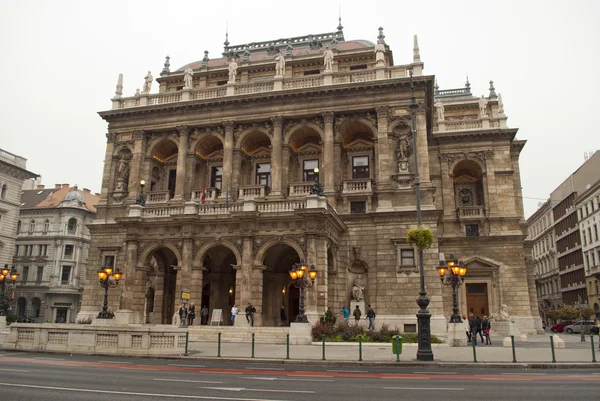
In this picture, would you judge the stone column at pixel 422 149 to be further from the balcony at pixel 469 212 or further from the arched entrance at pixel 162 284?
the arched entrance at pixel 162 284

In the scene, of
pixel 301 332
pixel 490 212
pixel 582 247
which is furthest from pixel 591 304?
pixel 301 332

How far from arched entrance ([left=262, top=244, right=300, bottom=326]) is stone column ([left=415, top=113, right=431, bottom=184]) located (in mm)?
11106

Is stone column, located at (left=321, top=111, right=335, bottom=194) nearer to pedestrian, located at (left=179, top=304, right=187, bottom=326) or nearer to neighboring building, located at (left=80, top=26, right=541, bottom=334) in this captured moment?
neighboring building, located at (left=80, top=26, right=541, bottom=334)

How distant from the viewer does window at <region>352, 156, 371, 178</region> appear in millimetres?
39344

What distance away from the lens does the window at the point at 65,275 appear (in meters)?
65.2

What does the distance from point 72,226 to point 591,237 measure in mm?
69541

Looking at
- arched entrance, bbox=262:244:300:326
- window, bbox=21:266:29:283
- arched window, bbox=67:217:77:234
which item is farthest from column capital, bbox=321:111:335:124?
window, bbox=21:266:29:283

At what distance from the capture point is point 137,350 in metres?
20.1

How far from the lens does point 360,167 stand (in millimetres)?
39719

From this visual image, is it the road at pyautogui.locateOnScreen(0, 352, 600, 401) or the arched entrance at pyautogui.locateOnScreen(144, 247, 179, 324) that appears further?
the arched entrance at pyautogui.locateOnScreen(144, 247, 179, 324)

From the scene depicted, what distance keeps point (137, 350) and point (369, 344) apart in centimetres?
1210

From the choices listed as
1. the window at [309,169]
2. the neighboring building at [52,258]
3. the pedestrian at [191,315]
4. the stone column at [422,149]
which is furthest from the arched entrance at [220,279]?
the neighboring building at [52,258]

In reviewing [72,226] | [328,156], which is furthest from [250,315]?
[72,226]

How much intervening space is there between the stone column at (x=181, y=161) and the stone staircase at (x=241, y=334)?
13.5 m
